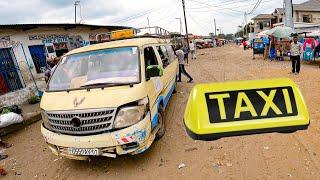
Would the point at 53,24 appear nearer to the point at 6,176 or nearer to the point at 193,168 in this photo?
the point at 6,176

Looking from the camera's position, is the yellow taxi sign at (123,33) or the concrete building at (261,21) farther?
the concrete building at (261,21)

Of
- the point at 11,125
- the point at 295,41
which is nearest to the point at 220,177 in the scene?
the point at 11,125

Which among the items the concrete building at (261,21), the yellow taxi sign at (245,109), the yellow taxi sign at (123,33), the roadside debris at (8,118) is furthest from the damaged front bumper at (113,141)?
the concrete building at (261,21)

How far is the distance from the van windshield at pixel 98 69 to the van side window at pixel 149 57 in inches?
11.8

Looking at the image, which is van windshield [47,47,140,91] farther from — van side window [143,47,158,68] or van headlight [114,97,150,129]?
van headlight [114,97,150,129]

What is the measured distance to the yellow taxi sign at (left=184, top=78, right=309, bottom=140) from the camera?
126 cm

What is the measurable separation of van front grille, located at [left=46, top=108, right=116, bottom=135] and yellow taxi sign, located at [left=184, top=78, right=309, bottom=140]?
2979mm

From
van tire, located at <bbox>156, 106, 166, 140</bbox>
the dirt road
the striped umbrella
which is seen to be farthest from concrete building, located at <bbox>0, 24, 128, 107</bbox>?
the striped umbrella

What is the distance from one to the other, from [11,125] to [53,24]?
Result: 8984 millimetres

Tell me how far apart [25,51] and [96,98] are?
36.3 feet

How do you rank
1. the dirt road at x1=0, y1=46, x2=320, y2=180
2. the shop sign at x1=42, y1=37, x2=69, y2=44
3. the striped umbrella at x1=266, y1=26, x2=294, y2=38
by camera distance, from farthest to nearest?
the striped umbrella at x1=266, y1=26, x2=294, y2=38, the shop sign at x1=42, y1=37, x2=69, y2=44, the dirt road at x1=0, y1=46, x2=320, y2=180

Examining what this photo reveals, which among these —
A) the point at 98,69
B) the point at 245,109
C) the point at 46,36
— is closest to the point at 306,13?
the point at 46,36

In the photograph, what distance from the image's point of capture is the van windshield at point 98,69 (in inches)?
192

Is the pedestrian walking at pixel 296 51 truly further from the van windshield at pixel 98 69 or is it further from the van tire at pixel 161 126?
the van windshield at pixel 98 69
